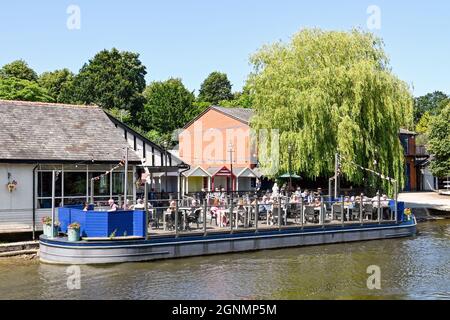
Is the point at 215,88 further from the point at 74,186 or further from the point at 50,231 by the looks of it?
the point at 50,231

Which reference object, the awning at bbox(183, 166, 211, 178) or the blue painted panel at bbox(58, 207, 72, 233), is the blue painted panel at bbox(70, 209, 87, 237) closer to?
the blue painted panel at bbox(58, 207, 72, 233)

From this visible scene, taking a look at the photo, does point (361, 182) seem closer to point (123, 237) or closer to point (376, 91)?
point (376, 91)

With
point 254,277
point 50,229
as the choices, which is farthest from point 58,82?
point 254,277

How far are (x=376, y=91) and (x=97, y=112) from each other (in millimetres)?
14017

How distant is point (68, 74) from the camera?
76.2 metres

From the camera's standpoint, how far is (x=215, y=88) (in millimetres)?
89000

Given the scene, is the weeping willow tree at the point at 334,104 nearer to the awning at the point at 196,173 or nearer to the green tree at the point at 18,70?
the awning at the point at 196,173

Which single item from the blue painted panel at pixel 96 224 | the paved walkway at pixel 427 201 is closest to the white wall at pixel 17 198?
the blue painted panel at pixel 96 224

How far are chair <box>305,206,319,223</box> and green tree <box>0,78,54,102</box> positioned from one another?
3598 centimetres

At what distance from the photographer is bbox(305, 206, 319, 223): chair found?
24.4 meters

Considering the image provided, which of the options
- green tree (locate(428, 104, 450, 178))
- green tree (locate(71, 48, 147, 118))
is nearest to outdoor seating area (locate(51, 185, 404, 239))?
green tree (locate(428, 104, 450, 178))

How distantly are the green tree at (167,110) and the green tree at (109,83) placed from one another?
1.70 m

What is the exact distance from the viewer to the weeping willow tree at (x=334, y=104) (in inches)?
1163
